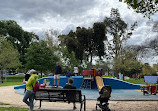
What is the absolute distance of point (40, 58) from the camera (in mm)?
42281

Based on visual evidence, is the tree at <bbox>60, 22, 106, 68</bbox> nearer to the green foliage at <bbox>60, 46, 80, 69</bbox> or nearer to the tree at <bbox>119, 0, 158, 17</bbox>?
the green foliage at <bbox>60, 46, 80, 69</bbox>

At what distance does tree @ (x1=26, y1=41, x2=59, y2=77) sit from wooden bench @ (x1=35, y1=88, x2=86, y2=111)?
109ft

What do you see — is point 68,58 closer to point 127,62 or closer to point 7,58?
point 7,58

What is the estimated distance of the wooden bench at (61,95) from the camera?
8.64 meters

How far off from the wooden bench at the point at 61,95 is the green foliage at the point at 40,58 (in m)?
33.3

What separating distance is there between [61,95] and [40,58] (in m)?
34.0

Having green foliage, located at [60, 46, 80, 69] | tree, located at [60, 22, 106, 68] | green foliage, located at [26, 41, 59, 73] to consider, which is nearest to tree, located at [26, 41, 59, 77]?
green foliage, located at [26, 41, 59, 73]

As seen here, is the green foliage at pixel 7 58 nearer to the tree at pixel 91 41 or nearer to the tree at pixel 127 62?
the tree at pixel 91 41

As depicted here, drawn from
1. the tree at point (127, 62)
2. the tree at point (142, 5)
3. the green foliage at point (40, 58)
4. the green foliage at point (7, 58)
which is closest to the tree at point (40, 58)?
the green foliage at point (40, 58)

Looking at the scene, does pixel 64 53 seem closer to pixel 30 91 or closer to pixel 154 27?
pixel 154 27

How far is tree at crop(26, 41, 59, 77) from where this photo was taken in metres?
42.2

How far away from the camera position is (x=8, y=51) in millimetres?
39656

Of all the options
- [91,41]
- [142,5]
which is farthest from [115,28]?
[142,5]

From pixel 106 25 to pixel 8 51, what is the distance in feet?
71.3
